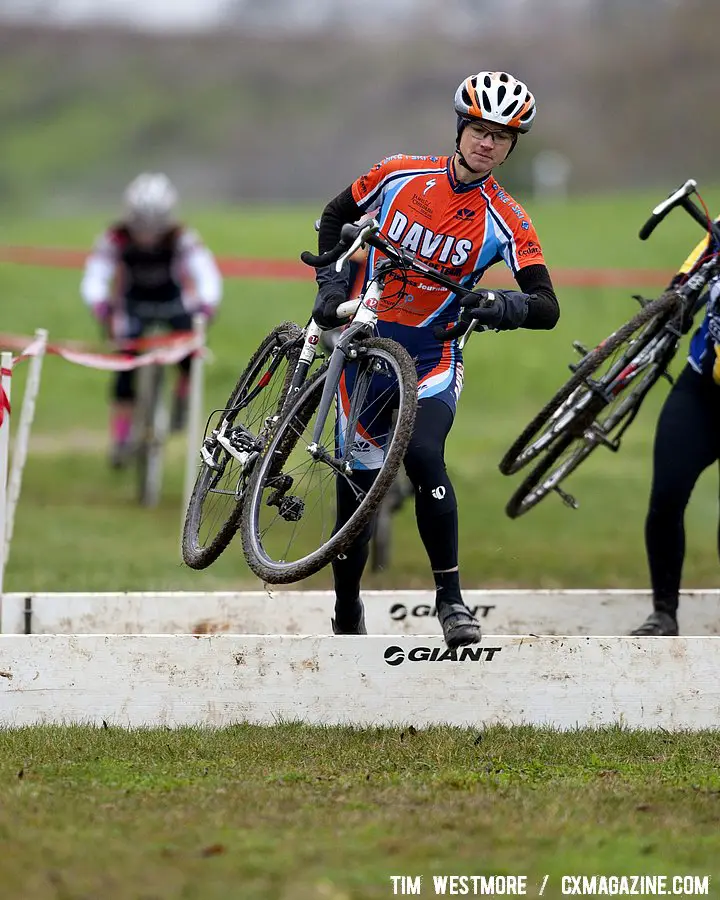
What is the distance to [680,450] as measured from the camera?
8.41m

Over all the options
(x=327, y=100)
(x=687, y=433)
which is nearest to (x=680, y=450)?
(x=687, y=433)

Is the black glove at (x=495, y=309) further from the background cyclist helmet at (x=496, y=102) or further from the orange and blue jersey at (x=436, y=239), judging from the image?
the background cyclist helmet at (x=496, y=102)

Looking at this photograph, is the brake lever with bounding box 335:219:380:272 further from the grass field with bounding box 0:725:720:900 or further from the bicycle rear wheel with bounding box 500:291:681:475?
the grass field with bounding box 0:725:720:900

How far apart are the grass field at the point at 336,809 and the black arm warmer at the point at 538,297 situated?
1.78 m

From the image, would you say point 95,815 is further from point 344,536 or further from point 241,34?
point 241,34

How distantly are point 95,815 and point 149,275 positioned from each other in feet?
34.5

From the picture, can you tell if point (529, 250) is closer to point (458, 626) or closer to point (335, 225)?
point (335, 225)

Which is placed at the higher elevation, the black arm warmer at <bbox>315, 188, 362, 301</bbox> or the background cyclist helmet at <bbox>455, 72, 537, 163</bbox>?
the background cyclist helmet at <bbox>455, 72, 537, 163</bbox>

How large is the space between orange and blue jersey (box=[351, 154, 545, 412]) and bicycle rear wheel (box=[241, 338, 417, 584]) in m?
0.27

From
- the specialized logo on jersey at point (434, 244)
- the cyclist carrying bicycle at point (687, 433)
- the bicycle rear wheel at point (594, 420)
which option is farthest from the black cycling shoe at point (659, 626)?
the specialized logo on jersey at point (434, 244)

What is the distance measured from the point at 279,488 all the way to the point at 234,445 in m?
0.50

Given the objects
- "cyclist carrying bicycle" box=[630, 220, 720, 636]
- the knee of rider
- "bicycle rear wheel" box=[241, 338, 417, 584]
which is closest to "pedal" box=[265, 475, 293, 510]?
"bicycle rear wheel" box=[241, 338, 417, 584]

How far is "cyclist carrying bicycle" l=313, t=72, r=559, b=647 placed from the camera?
7.27 metres

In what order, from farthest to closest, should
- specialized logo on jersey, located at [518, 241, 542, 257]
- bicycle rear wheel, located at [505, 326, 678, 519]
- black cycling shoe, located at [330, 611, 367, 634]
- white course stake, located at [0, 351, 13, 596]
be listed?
1. bicycle rear wheel, located at [505, 326, 678, 519]
2. black cycling shoe, located at [330, 611, 367, 634]
3. white course stake, located at [0, 351, 13, 596]
4. specialized logo on jersey, located at [518, 241, 542, 257]
